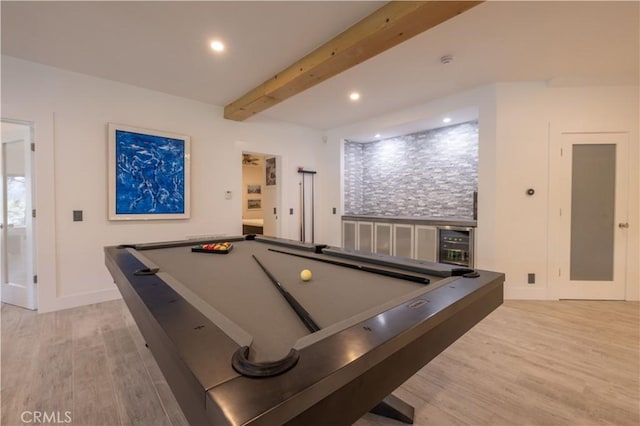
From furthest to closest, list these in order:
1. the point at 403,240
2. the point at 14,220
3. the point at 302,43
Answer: the point at 403,240 < the point at 14,220 < the point at 302,43

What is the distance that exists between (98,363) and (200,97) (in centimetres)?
310

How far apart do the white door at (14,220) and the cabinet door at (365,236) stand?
14.1ft

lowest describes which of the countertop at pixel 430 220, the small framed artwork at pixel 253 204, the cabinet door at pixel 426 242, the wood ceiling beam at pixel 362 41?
the cabinet door at pixel 426 242

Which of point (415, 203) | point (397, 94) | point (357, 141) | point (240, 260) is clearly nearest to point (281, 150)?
point (357, 141)

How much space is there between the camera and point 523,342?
224 centimetres

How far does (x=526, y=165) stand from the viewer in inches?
130

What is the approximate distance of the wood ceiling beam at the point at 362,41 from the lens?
1.73 metres

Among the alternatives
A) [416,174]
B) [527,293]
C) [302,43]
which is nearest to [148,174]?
[302,43]

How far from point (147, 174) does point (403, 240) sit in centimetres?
359

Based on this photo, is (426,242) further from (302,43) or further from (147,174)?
(147,174)

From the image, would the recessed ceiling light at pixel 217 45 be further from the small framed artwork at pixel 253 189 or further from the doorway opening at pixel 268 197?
the small framed artwork at pixel 253 189

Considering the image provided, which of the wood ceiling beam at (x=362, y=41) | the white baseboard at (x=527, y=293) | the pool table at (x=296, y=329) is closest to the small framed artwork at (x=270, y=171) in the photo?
the wood ceiling beam at (x=362, y=41)

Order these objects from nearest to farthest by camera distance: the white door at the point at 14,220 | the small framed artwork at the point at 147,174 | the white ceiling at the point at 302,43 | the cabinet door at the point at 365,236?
the white ceiling at the point at 302,43 < the white door at the point at 14,220 < the small framed artwork at the point at 147,174 < the cabinet door at the point at 365,236

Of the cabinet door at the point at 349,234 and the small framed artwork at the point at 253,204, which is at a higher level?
the small framed artwork at the point at 253,204
